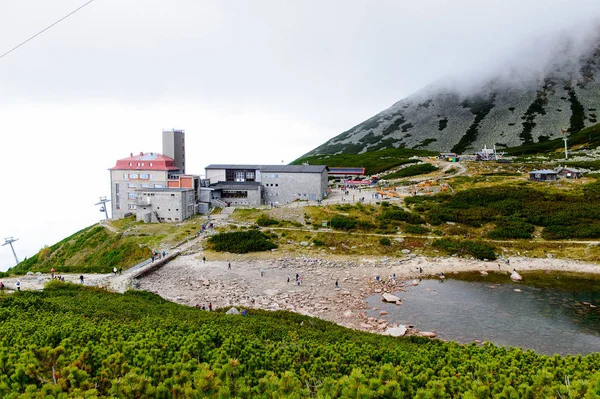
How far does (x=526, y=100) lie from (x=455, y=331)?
6396 inches

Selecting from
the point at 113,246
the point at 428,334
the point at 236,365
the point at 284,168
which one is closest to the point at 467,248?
the point at 428,334

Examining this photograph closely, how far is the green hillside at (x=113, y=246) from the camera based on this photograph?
46.4m

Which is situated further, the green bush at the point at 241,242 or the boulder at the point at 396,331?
the green bush at the point at 241,242

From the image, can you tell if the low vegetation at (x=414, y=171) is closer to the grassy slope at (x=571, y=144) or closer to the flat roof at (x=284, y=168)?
the flat roof at (x=284, y=168)

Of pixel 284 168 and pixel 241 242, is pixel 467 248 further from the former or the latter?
pixel 284 168

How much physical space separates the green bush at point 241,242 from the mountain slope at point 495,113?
10357 centimetres

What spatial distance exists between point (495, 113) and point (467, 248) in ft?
431

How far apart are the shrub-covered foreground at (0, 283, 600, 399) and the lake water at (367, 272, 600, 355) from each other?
990 cm

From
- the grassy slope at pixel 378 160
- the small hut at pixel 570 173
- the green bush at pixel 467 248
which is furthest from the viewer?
the grassy slope at pixel 378 160

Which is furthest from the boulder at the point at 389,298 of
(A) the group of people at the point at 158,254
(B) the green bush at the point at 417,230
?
(A) the group of people at the point at 158,254

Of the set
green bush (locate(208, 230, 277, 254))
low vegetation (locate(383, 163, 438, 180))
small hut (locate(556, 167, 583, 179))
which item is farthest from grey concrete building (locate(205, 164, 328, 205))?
small hut (locate(556, 167, 583, 179))

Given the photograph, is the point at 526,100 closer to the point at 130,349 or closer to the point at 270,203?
the point at 270,203

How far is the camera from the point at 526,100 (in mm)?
153875

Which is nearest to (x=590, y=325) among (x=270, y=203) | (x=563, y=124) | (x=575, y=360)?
(x=575, y=360)
